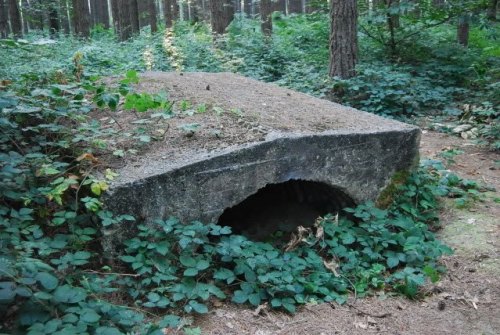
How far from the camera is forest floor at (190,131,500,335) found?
2.98m

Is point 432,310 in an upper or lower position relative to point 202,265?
lower

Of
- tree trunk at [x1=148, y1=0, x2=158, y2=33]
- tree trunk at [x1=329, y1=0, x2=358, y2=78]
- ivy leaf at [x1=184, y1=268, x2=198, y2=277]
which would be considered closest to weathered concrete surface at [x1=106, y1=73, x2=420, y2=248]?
ivy leaf at [x1=184, y1=268, x2=198, y2=277]

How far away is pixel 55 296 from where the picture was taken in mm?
2164

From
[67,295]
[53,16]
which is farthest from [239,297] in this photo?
[53,16]

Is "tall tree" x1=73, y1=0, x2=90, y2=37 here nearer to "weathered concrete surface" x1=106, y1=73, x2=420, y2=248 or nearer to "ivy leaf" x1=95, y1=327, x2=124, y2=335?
"weathered concrete surface" x1=106, y1=73, x2=420, y2=248

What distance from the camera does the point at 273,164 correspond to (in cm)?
366

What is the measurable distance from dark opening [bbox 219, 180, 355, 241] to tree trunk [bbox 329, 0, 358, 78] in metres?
3.89

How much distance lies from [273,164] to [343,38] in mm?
5013

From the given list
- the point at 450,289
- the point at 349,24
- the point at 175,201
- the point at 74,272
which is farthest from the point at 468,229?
the point at 349,24

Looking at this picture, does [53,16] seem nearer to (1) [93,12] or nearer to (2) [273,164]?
(2) [273,164]

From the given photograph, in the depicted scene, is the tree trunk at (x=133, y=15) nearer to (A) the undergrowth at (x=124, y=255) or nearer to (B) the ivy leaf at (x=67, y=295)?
(A) the undergrowth at (x=124, y=255)

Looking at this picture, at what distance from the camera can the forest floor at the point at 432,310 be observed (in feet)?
9.77

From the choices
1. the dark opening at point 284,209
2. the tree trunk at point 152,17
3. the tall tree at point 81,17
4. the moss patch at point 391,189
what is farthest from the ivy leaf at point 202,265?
the tree trunk at point 152,17

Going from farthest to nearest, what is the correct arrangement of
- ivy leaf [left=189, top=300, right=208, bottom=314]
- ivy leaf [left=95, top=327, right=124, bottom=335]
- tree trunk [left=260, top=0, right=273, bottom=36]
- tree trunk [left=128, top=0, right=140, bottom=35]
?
1. tree trunk [left=128, top=0, right=140, bottom=35]
2. tree trunk [left=260, top=0, right=273, bottom=36]
3. ivy leaf [left=189, top=300, right=208, bottom=314]
4. ivy leaf [left=95, top=327, right=124, bottom=335]
